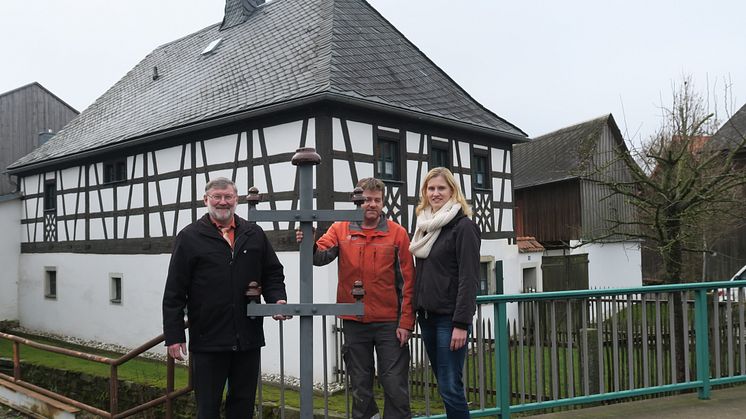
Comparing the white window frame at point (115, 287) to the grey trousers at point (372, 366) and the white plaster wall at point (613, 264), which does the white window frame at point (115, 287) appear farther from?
the grey trousers at point (372, 366)

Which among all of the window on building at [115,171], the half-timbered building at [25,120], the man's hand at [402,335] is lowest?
the man's hand at [402,335]

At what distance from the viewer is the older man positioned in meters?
3.37

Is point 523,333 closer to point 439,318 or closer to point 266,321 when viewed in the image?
point 439,318

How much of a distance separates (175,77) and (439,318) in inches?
595

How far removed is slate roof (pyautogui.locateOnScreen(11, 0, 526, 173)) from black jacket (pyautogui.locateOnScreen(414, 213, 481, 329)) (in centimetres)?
735

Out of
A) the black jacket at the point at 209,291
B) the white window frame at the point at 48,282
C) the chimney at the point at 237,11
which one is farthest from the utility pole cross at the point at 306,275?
the white window frame at the point at 48,282

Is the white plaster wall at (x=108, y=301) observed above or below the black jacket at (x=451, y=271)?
below

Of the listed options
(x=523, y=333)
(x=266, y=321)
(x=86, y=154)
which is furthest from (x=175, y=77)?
(x=523, y=333)

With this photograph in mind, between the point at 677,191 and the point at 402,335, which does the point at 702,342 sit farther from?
A: the point at 677,191

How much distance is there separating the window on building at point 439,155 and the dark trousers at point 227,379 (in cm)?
961

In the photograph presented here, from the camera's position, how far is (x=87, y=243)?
54.0 ft

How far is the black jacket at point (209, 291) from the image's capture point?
132 inches

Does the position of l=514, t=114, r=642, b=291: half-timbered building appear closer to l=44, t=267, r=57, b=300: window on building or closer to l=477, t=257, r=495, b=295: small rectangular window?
l=477, t=257, r=495, b=295: small rectangular window

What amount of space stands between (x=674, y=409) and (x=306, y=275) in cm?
302
